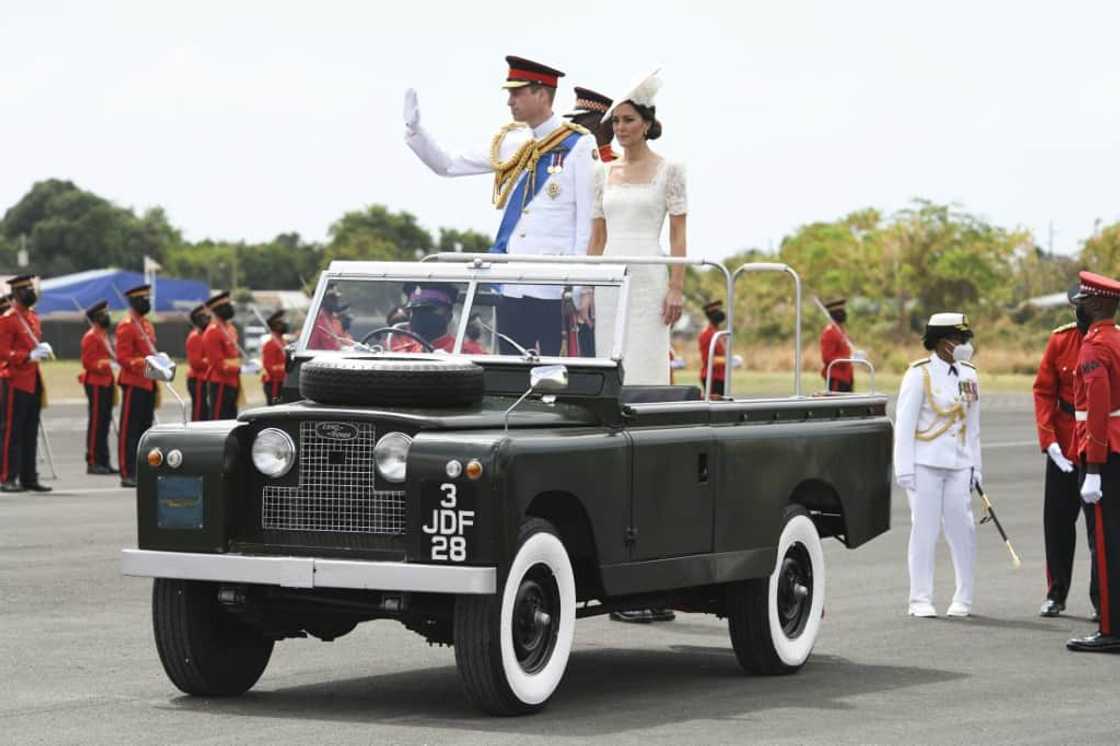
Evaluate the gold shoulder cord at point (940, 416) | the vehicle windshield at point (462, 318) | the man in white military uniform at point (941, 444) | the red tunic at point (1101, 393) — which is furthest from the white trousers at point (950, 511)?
the vehicle windshield at point (462, 318)

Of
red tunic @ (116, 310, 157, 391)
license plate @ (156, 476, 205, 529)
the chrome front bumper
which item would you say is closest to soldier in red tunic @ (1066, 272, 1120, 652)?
the chrome front bumper

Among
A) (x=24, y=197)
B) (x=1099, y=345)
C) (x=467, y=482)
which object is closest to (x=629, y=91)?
(x=1099, y=345)

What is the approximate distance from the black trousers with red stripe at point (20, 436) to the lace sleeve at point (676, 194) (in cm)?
1176

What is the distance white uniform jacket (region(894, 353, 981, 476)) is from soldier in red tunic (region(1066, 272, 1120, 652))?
1634mm

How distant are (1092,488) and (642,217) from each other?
2.78 metres

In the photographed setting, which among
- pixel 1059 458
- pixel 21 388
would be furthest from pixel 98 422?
pixel 1059 458

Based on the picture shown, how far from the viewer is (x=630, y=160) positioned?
12367 mm

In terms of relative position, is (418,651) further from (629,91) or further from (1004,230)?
(1004,230)

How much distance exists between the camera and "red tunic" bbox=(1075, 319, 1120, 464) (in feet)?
39.7

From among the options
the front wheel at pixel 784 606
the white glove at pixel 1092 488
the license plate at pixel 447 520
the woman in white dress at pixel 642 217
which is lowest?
the front wheel at pixel 784 606

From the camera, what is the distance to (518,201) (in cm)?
1205

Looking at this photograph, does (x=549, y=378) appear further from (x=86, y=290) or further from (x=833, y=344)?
(x=86, y=290)

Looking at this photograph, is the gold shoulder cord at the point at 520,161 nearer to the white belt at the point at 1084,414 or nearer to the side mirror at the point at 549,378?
the side mirror at the point at 549,378

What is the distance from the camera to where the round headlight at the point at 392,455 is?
9.12 m
